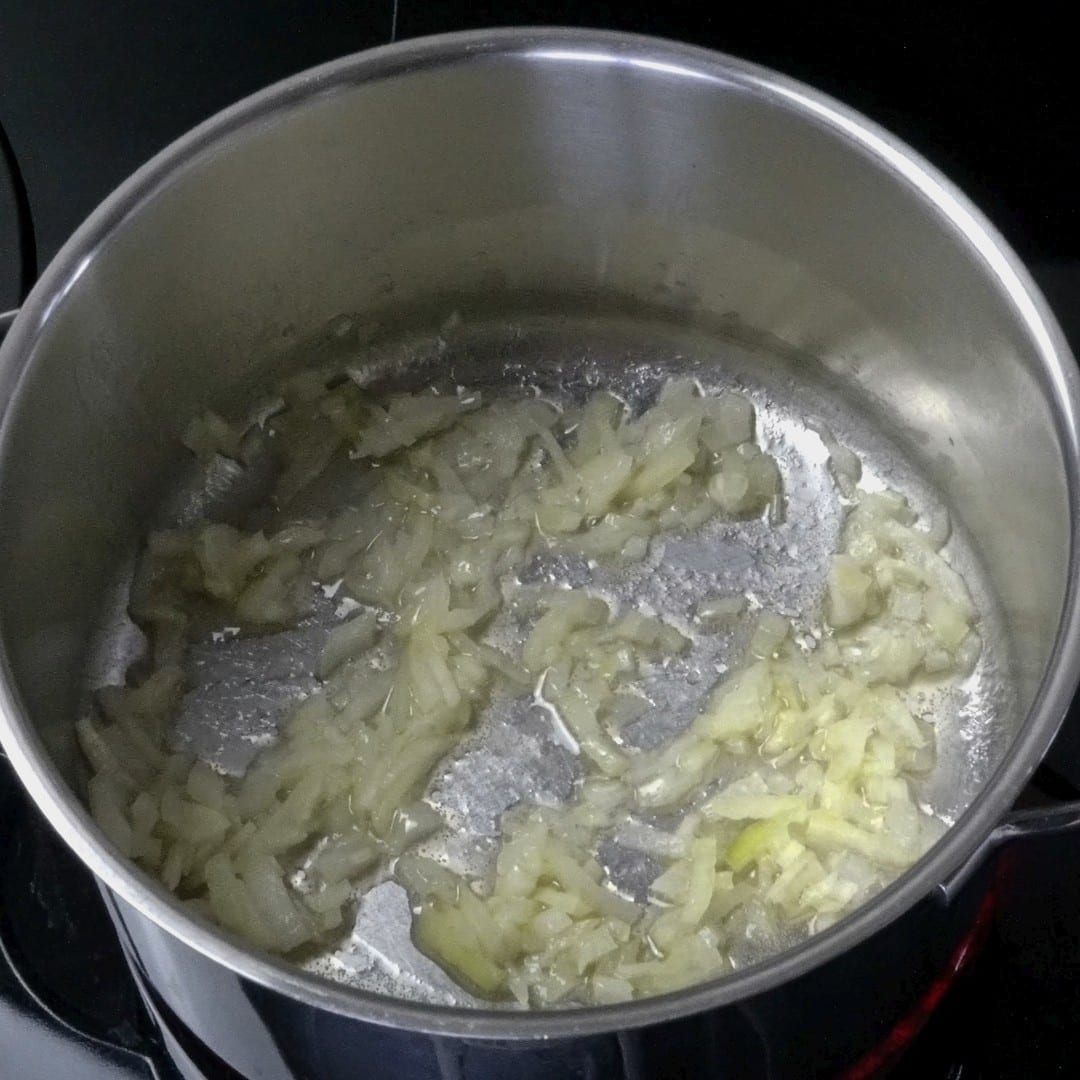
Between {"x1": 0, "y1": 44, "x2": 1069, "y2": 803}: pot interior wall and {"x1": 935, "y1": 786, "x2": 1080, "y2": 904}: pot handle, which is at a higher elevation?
{"x1": 0, "y1": 44, "x2": 1069, "y2": 803}: pot interior wall

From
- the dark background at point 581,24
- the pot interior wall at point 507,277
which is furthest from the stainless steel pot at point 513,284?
the dark background at point 581,24

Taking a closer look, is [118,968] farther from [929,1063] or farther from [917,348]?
[917,348]

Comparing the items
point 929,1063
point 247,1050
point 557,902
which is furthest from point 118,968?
point 929,1063

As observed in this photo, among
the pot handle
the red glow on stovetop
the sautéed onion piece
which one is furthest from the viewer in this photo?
the sautéed onion piece

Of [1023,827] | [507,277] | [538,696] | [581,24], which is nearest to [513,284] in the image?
[507,277]

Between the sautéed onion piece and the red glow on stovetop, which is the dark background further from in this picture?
the red glow on stovetop

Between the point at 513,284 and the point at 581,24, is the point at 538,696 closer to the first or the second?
the point at 513,284

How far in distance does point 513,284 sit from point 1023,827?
0.84m

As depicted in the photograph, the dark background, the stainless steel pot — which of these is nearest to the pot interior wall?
the stainless steel pot

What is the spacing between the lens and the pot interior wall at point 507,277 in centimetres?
120

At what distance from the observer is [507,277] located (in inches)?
58.6

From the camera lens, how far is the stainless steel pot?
107cm

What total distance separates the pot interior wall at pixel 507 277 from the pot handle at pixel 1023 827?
0.88ft

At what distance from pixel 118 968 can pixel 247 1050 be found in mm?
204
